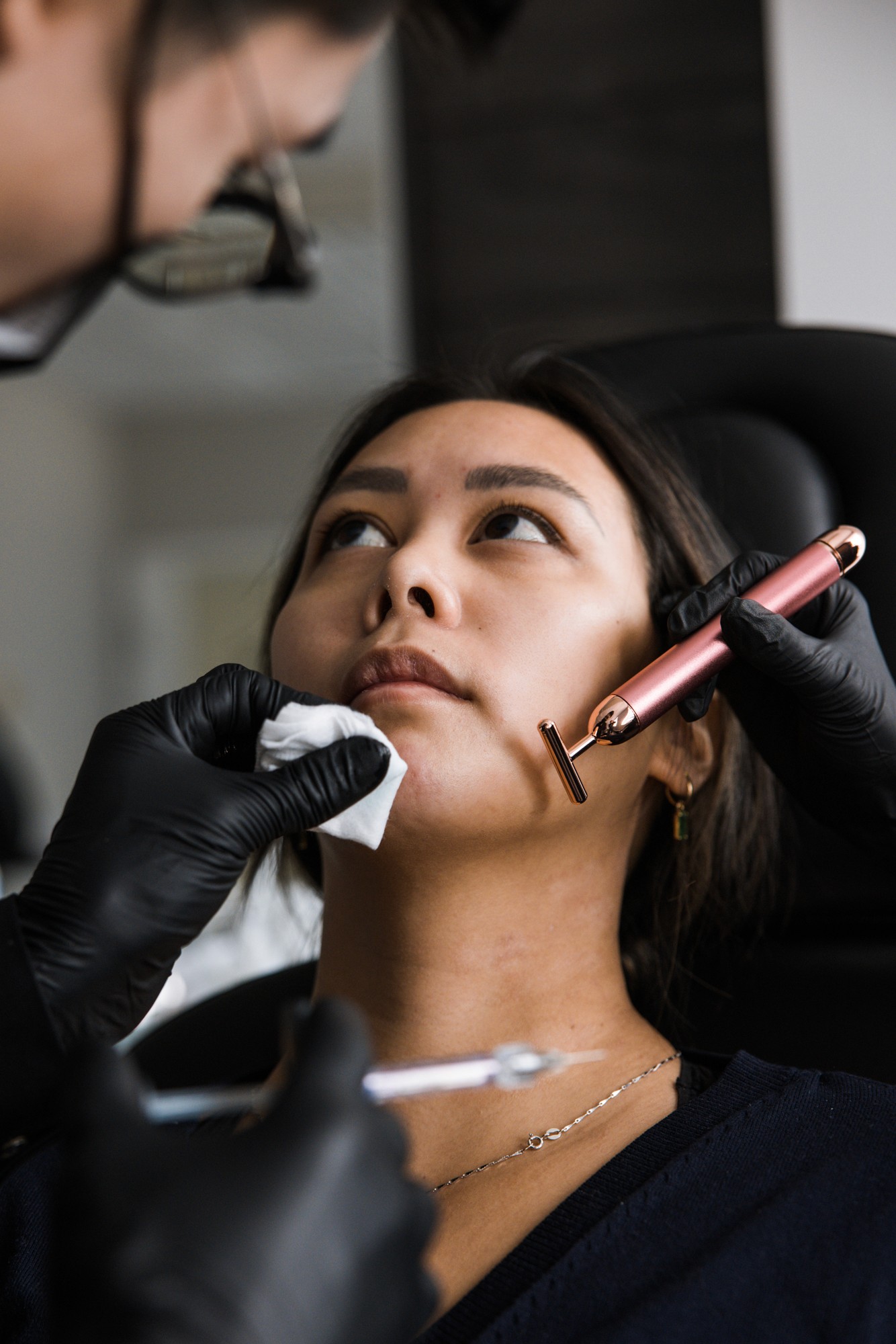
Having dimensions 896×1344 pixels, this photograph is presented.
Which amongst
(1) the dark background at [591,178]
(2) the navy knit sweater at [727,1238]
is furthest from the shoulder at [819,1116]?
(1) the dark background at [591,178]

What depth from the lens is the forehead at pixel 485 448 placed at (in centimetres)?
108

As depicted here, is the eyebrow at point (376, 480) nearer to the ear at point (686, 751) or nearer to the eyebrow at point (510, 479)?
the eyebrow at point (510, 479)

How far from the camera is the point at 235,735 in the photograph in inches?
34.2

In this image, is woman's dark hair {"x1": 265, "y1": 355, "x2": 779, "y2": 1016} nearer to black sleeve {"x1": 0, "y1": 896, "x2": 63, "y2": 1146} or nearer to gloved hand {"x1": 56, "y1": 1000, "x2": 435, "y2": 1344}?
black sleeve {"x1": 0, "y1": 896, "x2": 63, "y2": 1146}

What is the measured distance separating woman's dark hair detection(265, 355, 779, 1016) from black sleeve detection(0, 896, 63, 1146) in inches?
21.3

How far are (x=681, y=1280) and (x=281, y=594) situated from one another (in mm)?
804

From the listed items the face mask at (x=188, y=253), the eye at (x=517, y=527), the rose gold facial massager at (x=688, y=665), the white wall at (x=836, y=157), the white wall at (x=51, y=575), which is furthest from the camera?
the white wall at (x=51, y=575)

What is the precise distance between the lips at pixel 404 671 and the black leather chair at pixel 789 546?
1.23 ft

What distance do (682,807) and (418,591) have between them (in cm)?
35

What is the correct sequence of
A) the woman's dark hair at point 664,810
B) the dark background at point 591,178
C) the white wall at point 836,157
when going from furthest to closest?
1. the dark background at point 591,178
2. the white wall at point 836,157
3. the woman's dark hair at point 664,810

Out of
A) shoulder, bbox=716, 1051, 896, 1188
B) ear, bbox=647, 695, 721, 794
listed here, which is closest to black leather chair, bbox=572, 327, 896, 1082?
ear, bbox=647, 695, 721, 794

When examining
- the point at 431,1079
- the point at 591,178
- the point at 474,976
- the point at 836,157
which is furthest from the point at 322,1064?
the point at 591,178

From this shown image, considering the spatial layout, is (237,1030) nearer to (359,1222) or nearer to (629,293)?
(359,1222)

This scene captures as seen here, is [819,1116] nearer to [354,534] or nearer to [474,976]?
[474,976]
